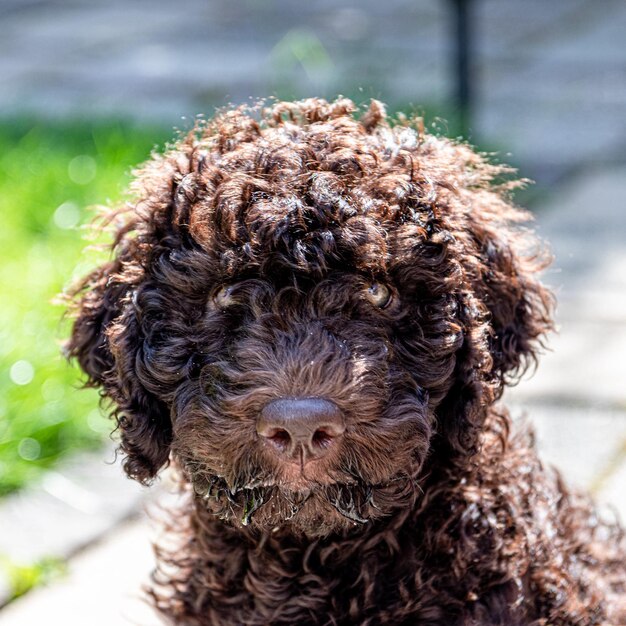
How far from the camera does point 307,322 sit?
2.75m

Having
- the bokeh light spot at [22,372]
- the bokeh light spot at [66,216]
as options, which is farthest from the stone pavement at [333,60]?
the bokeh light spot at [22,372]

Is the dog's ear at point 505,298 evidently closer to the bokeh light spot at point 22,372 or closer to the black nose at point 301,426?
the black nose at point 301,426

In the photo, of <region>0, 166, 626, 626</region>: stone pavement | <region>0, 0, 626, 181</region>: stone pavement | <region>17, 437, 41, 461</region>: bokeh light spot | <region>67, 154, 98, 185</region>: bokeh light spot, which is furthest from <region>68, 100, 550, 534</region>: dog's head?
<region>67, 154, 98, 185</region>: bokeh light spot

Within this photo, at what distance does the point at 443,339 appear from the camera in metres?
2.88

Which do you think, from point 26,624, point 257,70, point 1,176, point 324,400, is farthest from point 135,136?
point 324,400

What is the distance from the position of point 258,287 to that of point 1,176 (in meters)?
5.21

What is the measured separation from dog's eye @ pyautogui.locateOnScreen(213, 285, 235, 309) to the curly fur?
0.04 ft

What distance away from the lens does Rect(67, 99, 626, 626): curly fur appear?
274 centimetres

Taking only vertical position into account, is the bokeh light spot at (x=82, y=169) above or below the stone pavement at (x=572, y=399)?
above

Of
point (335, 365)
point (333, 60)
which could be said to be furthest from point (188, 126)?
point (333, 60)

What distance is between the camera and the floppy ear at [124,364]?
2982 mm

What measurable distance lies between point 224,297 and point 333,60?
742 cm

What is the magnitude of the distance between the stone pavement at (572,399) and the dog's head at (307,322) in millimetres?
1052

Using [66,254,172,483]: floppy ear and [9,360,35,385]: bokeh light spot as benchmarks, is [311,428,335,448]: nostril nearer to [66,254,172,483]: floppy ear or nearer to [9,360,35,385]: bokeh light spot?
[66,254,172,483]: floppy ear
